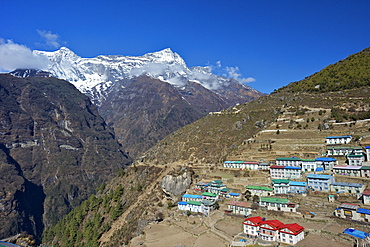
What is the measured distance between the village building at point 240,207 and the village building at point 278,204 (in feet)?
8.24

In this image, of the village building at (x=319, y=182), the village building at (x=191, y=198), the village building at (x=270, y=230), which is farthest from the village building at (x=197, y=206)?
the village building at (x=319, y=182)

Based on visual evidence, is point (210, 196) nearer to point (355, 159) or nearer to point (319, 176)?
point (319, 176)

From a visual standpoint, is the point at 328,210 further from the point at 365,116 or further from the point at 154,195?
the point at 154,195

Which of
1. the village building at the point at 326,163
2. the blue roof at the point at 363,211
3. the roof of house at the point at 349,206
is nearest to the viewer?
the blue roof at the point at 363,211

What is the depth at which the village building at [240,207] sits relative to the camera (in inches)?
1857

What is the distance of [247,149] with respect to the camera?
7150 cm

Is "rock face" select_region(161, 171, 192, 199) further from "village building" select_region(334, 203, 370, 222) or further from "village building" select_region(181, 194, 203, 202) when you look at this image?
"village building" select_region(334, 203, 370, 222)

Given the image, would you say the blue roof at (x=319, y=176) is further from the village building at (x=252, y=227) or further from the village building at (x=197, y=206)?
the village building at (x=197, y=206)

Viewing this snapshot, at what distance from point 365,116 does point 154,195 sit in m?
53.4

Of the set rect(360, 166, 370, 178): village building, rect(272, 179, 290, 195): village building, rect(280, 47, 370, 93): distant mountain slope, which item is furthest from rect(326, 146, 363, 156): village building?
rect(280, 47, 370, 93): distant mountain slope

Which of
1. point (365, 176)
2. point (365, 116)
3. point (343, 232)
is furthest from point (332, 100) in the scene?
point (343, 232)

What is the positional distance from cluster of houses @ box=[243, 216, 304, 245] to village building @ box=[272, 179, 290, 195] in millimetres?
11845

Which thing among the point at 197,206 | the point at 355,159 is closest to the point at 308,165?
the point at 355,159

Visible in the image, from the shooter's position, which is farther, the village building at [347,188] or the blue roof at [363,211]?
the village building at [347,188]
